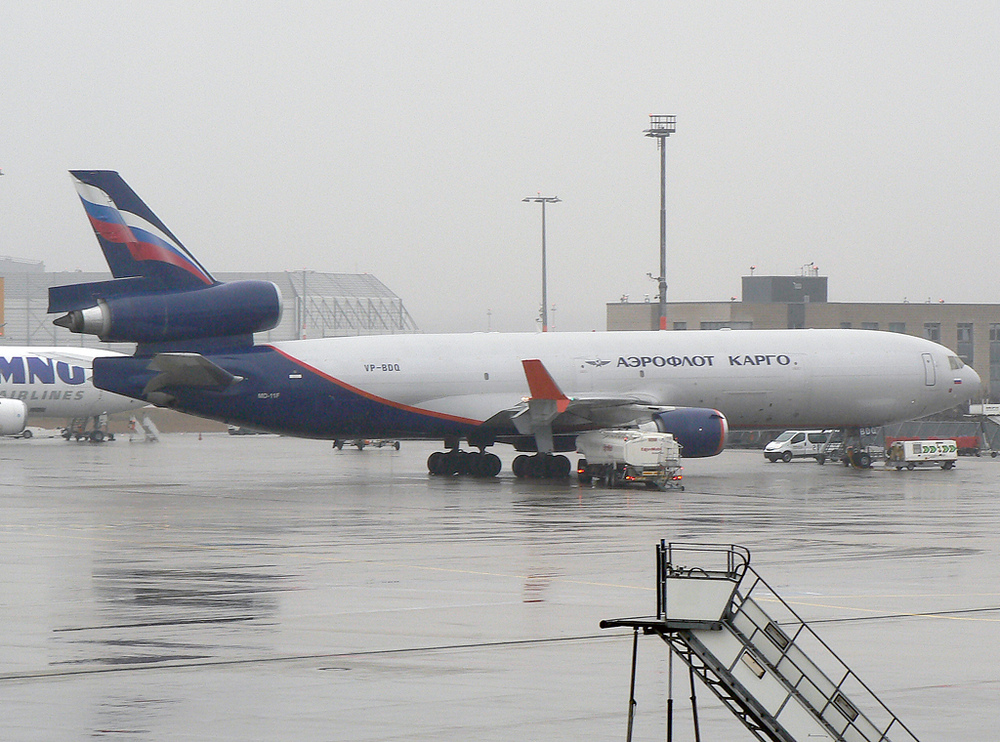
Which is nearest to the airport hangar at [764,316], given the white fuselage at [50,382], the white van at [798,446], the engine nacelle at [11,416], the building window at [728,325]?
the building window at [728,325]

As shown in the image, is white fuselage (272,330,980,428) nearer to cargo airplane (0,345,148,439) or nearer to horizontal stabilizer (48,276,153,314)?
horizontal stabilizer (48,276,153,314)

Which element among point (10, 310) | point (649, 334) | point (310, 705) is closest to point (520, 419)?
point (649, 334)

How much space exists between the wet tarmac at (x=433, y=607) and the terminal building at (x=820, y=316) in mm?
65000

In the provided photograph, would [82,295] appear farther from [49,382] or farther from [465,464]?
[49,382]

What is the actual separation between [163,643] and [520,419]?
30440 mm

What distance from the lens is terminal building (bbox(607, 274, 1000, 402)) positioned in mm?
103750

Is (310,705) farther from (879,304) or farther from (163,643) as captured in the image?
(879,304)

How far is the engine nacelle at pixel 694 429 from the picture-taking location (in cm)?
4297

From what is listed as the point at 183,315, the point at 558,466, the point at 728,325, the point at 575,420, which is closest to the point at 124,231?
the point at 183,315

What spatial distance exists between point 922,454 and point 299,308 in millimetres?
87629

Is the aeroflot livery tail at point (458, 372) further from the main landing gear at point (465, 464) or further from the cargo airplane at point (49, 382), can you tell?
the cargo airplane at point (49, 382)

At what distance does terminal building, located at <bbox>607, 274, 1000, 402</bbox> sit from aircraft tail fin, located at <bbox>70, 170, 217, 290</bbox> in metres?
64.5

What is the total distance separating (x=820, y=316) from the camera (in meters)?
106

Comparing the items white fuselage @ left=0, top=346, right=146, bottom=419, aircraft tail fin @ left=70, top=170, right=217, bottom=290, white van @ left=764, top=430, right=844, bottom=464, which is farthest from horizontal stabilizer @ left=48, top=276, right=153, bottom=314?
white fuselage @ left=0, top=346, right=146, bottom=419
